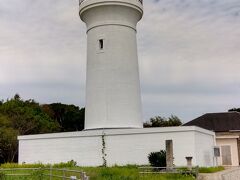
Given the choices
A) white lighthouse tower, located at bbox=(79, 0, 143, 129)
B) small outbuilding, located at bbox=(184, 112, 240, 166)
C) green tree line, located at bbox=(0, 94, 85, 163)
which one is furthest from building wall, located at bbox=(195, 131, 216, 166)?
green tree line, located at bbox=(0, 94, 85, 163)

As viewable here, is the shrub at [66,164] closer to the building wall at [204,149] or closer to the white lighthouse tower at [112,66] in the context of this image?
the white lighthouse tower at [112,66]

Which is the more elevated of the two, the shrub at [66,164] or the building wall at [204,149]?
the building wall at [204,149]

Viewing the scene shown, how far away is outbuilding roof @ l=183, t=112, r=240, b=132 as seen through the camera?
29312mm

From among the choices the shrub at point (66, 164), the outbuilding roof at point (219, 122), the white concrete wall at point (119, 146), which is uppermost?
the outbuilding roof at point (219, 122)

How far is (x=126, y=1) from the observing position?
866 inches

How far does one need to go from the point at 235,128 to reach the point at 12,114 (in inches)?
751

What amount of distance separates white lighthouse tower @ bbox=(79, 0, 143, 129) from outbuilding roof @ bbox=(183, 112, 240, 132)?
31.5 feet

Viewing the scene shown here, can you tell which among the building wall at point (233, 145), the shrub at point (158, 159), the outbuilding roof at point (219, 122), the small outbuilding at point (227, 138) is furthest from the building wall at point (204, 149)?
the outbuilding roof at point (219, 122)

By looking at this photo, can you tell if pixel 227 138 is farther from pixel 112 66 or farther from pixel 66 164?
pixel 66 164

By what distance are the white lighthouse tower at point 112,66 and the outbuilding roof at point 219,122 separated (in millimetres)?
9614

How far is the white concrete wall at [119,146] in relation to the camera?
63.8ft

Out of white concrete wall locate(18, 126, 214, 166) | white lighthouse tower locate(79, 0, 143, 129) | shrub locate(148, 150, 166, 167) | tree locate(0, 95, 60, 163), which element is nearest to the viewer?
shrub locate(148, 150, 166, 167)

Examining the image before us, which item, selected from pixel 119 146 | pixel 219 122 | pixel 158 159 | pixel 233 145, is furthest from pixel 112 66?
pixel 219 122

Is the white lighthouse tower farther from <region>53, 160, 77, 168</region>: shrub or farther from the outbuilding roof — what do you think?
the outbuilding roof
